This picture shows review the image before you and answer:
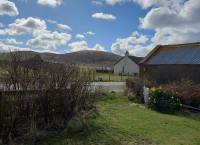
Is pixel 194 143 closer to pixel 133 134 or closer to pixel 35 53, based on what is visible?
pixel 133 134

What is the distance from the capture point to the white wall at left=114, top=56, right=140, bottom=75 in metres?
69.1

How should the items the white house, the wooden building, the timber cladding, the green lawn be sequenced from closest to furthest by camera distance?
the green lawn, the timber cladding, the wooden building, the white house

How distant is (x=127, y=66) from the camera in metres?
70.9

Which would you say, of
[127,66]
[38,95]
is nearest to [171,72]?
[38,95]

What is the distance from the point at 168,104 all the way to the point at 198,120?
8.20 ft

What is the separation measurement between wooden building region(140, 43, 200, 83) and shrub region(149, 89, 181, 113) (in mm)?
9764

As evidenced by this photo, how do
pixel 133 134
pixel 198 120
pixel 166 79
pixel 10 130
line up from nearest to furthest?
pixel 10 130
pixel 133 134
pixel 198 120
pixel 166 79

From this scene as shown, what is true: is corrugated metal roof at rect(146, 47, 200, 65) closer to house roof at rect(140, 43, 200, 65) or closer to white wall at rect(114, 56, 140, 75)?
house roof at rect(140, 43, 200, 65)

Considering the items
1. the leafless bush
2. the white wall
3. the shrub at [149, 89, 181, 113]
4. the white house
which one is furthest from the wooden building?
the white house

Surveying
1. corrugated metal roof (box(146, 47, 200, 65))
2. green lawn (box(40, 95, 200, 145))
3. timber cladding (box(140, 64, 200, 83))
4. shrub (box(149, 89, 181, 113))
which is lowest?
green lawn (box(40, 95, 200, 145))

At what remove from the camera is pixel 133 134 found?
9.61 meters

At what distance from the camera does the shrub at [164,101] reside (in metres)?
16.4

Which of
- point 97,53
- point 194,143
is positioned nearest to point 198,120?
point 194,143

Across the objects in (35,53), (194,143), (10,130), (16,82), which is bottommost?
(194,143)
